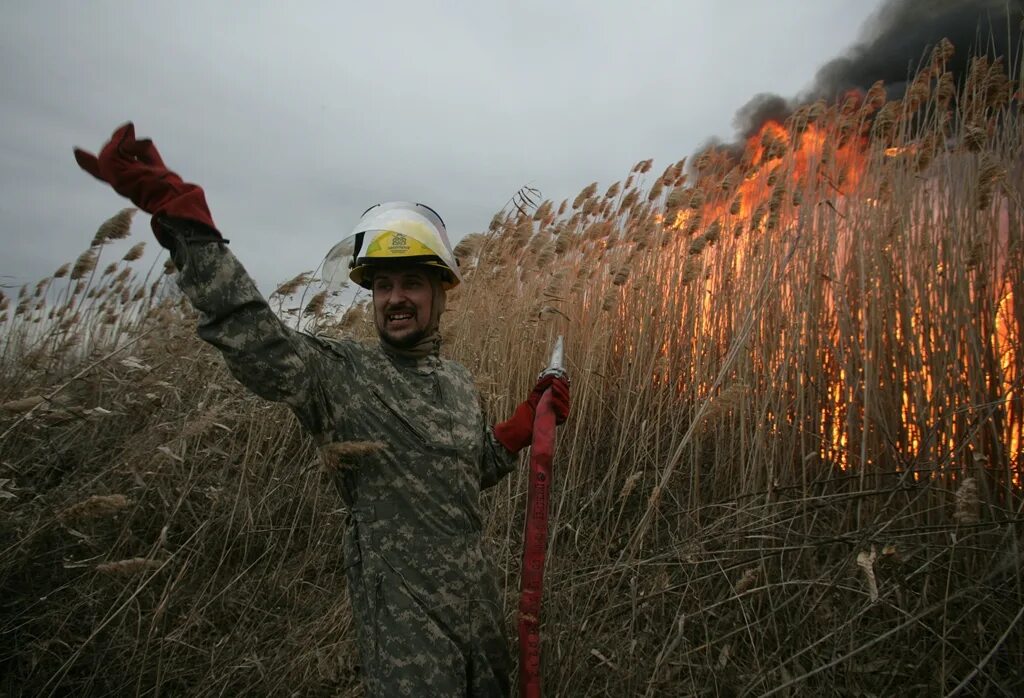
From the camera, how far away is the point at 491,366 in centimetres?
343

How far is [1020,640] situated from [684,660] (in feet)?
3.09

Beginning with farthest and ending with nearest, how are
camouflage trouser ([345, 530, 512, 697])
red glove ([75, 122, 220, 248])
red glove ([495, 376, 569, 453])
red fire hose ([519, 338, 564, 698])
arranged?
red glove ([495, 376, 569, 453]) → red fire hose ([519, 338, 564, 698]) → camouflage trouser ([345, 530, 512, 697]) → red glove ([75, 122, 220, 248])

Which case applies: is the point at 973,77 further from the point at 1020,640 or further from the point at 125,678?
the point at 125,678

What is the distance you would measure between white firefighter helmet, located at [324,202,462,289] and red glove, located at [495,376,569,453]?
1.39 ft

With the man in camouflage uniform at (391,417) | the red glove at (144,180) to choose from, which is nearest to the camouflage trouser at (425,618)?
the man in camouflage uniform at (391,417)

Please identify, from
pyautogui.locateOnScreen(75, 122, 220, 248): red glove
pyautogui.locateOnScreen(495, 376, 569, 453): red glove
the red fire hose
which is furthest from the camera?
pyautogui.locateOnScreen(495, 376, 569, 453): red glove

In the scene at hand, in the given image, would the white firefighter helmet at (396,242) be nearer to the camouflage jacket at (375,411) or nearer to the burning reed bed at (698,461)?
the camouflage jacket at (375,411)

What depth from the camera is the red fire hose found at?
1630 millimetres

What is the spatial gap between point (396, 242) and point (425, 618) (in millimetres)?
953

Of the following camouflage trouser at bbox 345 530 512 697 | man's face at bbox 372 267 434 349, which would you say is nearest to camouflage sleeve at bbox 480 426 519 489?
camouflage trouser at bbox 345 530 512 697

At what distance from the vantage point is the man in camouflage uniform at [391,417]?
1.26m

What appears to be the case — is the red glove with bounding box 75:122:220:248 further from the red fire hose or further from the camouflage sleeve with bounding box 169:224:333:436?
the red fire hose

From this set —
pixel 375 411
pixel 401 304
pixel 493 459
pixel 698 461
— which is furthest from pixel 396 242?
pixel 698 461

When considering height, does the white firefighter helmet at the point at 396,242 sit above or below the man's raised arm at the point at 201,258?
above
